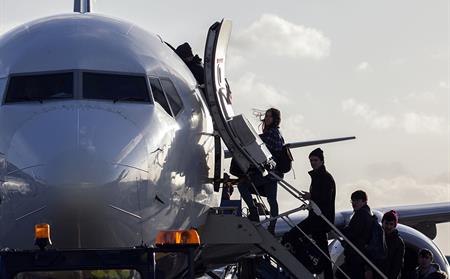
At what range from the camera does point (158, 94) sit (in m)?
13.5

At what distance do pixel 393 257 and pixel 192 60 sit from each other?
13.3 ft

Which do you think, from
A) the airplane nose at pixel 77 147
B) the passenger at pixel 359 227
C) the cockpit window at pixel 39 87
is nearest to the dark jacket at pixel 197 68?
the passenger at pixel 359 227

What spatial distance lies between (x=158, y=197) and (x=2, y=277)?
2.51 metres

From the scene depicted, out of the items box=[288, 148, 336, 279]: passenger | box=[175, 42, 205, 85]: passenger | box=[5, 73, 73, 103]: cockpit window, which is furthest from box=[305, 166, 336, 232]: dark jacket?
box=[5, 73, 73, 103]: cockpit window

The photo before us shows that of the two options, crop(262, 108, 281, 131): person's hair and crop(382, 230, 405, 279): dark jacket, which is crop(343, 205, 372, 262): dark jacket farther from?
crop(262, 108, 281, 131): person's hair

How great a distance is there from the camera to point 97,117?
481 inches

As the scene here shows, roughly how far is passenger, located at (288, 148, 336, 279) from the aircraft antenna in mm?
5986

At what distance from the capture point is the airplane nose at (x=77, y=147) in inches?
455

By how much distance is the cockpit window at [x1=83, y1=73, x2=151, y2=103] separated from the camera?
12.9m

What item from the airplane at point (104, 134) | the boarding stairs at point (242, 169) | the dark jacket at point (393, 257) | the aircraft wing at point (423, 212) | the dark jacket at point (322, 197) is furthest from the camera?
the aircraft wing at point (423, 212)

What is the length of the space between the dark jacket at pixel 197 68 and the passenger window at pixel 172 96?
263cm

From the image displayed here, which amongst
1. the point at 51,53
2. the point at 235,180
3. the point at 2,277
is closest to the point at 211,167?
the point at 235,180

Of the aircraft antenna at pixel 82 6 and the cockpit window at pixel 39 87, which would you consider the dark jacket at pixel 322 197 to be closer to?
the cockpit window at pixel 39 87

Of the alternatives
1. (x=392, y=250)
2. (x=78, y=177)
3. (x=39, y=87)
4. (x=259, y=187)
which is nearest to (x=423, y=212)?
(x=392, y=250)
